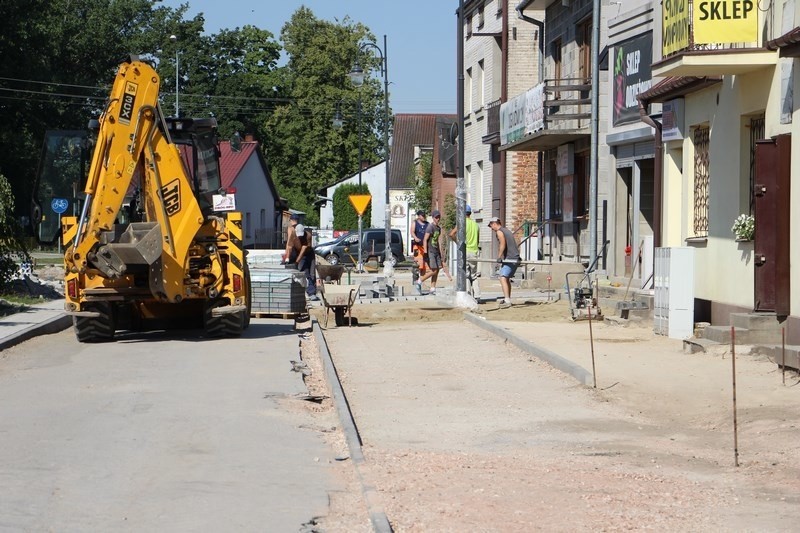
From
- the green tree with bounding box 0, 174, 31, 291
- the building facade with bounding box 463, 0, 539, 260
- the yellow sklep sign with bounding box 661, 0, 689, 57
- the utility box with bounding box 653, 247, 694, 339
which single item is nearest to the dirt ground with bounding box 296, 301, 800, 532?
the utility box with bounding box 653, 247, 694, 339

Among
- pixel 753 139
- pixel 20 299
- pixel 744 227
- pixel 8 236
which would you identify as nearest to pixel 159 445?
pixel 744 227

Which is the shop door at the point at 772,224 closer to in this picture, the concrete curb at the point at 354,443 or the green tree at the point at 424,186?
the concrete curb at the point at 354,443

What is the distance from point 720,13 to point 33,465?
10.2 metres

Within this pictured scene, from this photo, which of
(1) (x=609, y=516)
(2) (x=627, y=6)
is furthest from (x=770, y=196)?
(2) (x=627, y=6)

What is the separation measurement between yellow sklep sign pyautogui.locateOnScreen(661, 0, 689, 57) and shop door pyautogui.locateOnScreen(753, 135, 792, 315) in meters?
1.96

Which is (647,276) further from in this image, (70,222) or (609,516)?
(609,516)

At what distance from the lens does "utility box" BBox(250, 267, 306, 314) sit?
21430 millimetres

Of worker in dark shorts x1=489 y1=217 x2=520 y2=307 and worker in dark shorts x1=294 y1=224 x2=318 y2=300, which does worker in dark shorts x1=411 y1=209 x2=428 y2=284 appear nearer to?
worker in dark shorts x1=294 y1=224 x2=318 y2=300

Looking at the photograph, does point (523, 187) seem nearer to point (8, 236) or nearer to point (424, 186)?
point (8, 236)

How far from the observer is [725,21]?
14734 mm

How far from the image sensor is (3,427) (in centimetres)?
965

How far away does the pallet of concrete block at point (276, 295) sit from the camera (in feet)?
70.3

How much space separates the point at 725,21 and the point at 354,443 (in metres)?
8.46

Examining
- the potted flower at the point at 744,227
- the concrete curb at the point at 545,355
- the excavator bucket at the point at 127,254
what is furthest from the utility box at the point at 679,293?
Result: the excavator bucket at the point at 127,254
